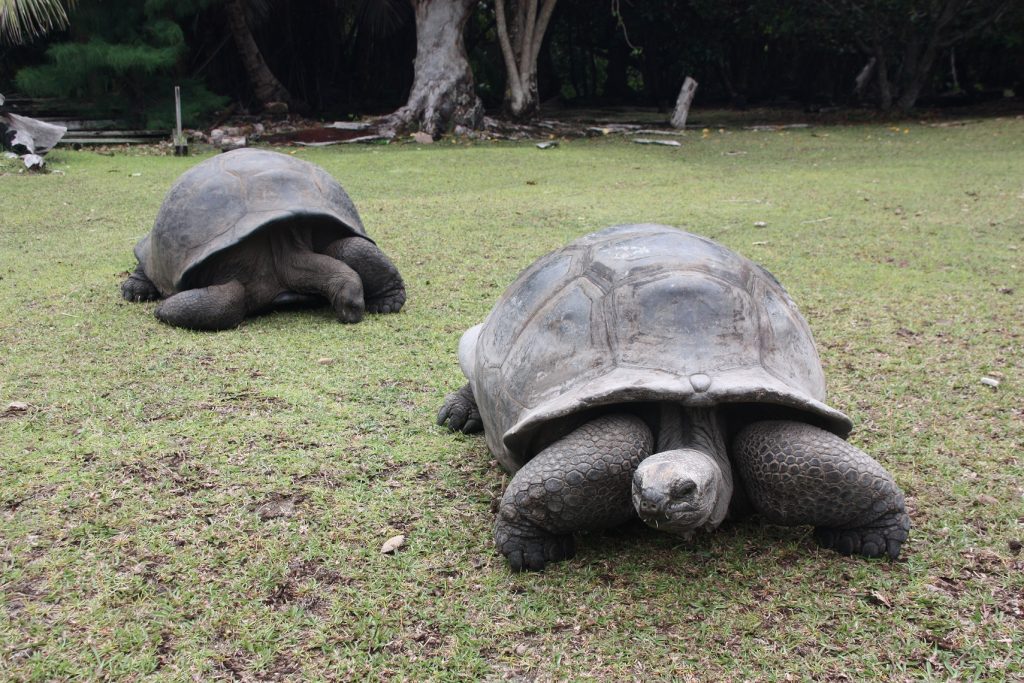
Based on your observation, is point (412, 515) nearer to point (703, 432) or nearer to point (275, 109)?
point (703, 432)

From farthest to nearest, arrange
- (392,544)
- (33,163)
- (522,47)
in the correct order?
(522,47), (33,163), (392,544)

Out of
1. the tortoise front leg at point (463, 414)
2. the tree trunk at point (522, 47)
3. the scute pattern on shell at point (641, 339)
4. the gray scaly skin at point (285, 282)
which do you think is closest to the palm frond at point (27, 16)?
the tree trunk at point (522, 47)

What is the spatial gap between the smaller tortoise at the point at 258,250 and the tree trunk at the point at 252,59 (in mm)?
10377

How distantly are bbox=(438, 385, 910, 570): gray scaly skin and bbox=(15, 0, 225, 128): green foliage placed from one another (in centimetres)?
1135

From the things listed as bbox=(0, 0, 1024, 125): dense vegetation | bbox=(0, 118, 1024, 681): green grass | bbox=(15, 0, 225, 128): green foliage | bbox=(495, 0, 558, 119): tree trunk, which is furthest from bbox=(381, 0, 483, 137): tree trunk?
bbox=(0, 118, 1024, 681): green grass

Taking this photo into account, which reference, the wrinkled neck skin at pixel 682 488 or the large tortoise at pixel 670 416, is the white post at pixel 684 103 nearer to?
the large tortoise at pixel 670 416

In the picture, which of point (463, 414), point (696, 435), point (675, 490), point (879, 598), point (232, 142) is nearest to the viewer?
point (675, 490)

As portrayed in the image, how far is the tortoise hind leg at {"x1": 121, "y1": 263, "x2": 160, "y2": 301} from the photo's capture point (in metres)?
4.24

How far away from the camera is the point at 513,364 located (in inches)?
Result: 84.9

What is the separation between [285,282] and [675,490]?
8.93 feet

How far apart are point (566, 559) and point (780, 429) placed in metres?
0.55

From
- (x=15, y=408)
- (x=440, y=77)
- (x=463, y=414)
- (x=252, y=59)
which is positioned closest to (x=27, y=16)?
(x=440, y=77)

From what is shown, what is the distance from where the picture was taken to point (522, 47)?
12.9 m

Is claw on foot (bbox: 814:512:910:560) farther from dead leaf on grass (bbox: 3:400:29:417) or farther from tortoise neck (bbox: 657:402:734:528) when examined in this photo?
dead leaf on grass (bbox: 3:400:29:417)
